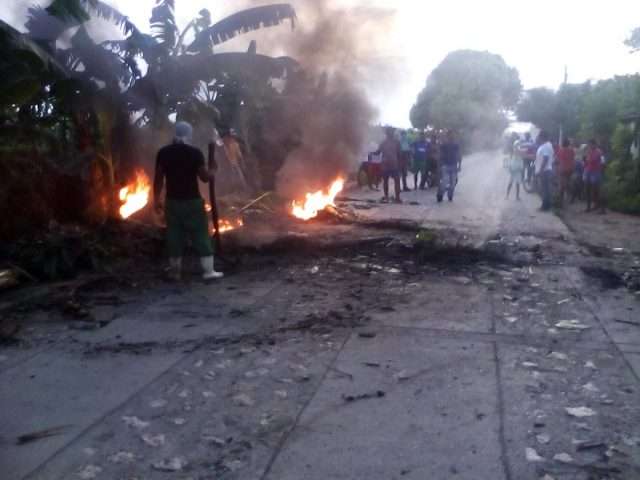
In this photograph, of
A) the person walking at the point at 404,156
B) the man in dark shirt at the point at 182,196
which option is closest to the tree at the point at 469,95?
the person walking at the point at 404,156

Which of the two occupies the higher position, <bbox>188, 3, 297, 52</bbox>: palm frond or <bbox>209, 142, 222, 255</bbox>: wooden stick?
<bbox>188, 3, 297, 52</bbox>: palm frond

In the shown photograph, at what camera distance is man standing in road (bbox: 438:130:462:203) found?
659 inches

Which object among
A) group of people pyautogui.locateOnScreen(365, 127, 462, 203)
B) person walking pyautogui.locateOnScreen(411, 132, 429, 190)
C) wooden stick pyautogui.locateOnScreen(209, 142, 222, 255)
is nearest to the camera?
wooden stick pyautogui.locateOnScreen(209, 142, 222, 255)

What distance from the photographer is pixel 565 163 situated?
56.9 ft

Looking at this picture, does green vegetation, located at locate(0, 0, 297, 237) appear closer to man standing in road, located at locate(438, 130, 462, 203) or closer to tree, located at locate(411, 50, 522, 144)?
man standing in road, located at locate(438, 130, 462, 203)

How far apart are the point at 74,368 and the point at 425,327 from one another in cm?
280

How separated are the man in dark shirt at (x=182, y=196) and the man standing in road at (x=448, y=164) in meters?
9.94

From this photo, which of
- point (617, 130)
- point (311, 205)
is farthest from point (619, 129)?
point (311, 205)

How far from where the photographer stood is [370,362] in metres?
5.08

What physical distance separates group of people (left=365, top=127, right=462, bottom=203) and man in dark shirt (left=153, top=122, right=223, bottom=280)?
31.9 feet

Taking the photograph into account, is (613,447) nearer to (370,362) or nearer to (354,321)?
(370,362)

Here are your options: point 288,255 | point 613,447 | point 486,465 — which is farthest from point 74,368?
point 288,255

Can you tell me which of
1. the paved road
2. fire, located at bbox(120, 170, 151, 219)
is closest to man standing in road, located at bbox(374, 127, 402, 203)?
fire, located at bbox(120, 170, 151, 219)

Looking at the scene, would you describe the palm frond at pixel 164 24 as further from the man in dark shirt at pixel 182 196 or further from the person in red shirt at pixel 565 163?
the person in red shirt at pixel 565 163
